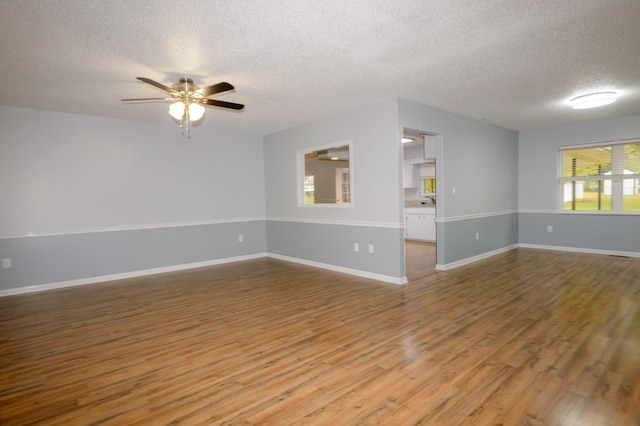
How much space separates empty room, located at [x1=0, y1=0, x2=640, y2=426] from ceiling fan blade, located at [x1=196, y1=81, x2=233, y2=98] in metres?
0.02

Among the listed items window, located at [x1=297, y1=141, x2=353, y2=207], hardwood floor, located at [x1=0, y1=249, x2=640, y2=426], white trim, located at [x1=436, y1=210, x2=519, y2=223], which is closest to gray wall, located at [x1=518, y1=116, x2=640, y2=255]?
white trim, located at [x1=436, y1=210, x2=519, y2=223]

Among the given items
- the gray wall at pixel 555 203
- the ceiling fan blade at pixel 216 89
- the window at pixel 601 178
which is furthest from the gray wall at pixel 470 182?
the ceiling fan blade at pixel 216 89

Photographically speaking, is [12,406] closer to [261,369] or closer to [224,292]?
[261,369]

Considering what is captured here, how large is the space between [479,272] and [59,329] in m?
5.37

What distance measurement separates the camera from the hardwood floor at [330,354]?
1868 millimetres

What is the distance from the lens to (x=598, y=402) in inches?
74.0

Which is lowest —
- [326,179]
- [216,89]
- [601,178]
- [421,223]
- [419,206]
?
[421,223]

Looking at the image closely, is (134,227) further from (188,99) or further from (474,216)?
(474,216)

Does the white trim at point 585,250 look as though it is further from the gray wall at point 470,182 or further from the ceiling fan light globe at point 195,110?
the ceiling fan light globe at point 195,110

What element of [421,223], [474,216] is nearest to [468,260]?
[474,216]

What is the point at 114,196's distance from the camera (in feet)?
17.0

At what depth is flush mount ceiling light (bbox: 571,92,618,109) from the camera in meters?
4.25

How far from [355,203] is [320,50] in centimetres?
255

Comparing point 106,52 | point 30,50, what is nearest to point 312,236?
point 106,52
